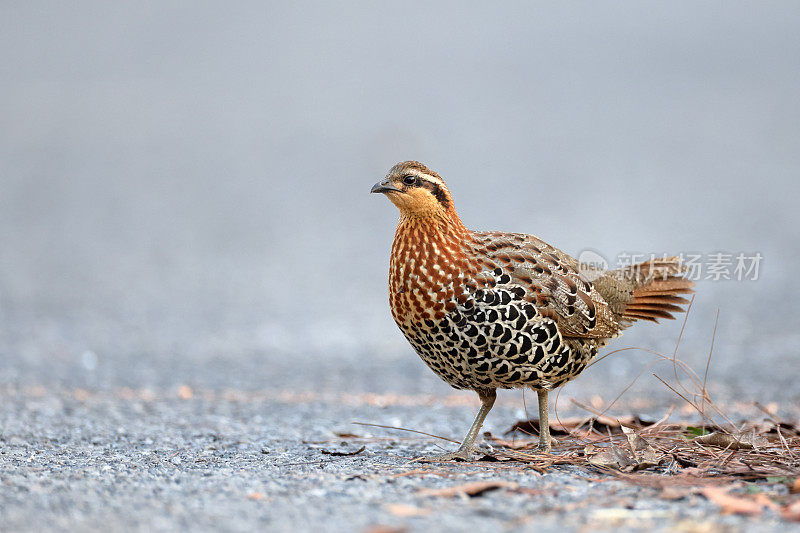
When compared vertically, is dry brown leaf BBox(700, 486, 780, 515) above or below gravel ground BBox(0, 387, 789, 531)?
above

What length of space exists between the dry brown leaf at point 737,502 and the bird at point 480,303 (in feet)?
4.26

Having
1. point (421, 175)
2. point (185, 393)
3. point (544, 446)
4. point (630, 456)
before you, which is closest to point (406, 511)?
point (630, 456)

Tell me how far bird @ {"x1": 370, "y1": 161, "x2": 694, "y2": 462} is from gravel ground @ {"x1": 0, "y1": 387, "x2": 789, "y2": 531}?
0.53 meters

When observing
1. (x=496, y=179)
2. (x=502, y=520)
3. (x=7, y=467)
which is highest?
(x=496, y=179)

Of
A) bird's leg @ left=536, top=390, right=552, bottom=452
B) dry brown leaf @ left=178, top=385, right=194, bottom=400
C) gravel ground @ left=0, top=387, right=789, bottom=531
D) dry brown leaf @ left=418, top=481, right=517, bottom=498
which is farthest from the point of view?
dry brown leaf @ left=178, top=385, right=194, bottom=400

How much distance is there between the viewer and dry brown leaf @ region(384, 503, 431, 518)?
339 centimetres

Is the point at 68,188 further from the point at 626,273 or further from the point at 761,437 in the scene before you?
the point at 761,437

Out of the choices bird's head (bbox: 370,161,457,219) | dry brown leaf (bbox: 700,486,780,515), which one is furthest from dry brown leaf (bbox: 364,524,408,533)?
bird's head (bbox: 370,161,457,219)

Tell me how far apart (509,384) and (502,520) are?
155 cm

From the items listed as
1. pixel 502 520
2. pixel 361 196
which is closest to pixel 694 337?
pixel 502 520

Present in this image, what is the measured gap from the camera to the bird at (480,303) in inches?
182

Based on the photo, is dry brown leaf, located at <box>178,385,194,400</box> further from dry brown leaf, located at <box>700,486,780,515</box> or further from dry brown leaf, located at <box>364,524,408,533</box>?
dry brown leaf, located at <box>700,486,780,515</box>

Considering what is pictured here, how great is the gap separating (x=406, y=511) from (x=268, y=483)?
0.79 metres

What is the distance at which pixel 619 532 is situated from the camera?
3205 millimetres
